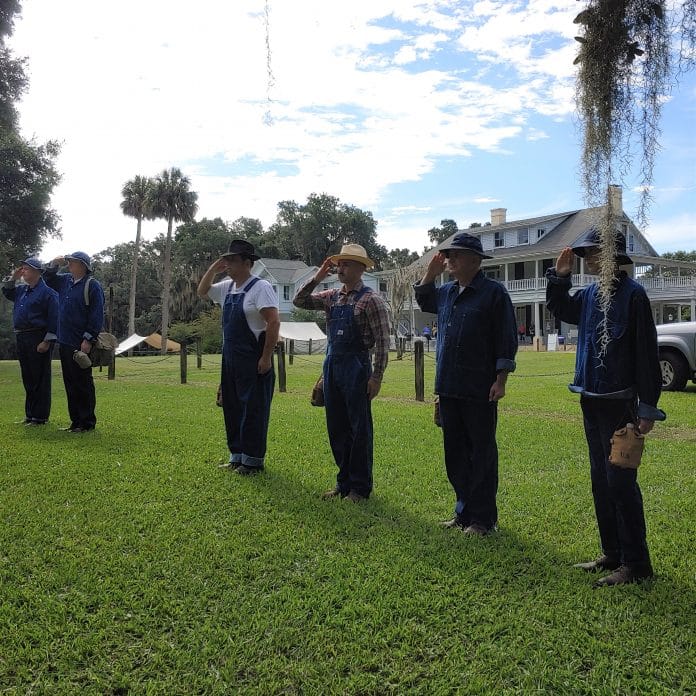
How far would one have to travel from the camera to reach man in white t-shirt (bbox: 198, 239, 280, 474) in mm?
5680

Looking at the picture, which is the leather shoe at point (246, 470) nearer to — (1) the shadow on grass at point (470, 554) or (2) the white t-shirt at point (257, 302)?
(1) the shadow on grass at point (470, 554)

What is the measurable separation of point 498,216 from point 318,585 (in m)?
41.3

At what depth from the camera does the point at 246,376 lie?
571cm

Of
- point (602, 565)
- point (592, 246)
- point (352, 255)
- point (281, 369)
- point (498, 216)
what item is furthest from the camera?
point (498, 216)

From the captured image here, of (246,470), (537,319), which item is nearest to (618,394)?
(246,470)

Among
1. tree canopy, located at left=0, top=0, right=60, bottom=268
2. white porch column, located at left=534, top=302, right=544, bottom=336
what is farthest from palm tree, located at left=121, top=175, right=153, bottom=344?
white porch column, located at left=534, top=302, right=544, bottom=336

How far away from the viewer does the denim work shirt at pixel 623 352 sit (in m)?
3.29

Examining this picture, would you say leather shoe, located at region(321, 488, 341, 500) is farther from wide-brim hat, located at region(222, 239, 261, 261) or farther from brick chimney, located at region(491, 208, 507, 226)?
brick chimney, located at region(491, 208, 507, 226)

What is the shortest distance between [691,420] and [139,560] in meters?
7.97

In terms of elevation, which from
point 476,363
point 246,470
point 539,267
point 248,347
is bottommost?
point 246,470

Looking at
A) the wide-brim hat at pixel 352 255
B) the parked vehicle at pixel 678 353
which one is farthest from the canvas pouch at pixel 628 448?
the parked vehicle at pixel 678 353

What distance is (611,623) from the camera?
2.97m

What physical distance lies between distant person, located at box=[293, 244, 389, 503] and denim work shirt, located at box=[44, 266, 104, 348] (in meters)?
3.86

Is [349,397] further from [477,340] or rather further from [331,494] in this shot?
[477,340]
